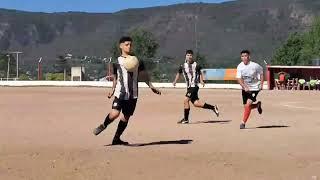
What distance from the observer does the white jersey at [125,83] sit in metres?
10.4

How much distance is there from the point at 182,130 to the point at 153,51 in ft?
280

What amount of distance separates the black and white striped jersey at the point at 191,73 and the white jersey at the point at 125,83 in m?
4.89

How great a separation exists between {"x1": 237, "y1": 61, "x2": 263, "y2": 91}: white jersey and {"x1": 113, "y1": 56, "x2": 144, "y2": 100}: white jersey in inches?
145

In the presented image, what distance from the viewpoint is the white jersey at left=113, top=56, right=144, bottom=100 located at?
10383mm

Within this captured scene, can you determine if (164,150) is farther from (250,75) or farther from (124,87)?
(250,75)

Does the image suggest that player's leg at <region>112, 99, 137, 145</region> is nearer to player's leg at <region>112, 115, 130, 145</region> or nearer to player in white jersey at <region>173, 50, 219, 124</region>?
player's leg at <region>112, 115, 130, 145</region>

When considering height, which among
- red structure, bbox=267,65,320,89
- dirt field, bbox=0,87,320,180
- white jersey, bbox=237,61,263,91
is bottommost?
dirt field, bbox=0,87,320,180

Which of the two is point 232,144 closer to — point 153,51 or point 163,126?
point 163,126

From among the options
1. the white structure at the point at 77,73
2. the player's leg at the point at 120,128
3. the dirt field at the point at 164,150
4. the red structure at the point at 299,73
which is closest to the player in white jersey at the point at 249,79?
the dirt field at the point at 164,150

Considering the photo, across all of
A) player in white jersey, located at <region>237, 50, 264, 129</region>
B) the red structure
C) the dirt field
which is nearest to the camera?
the dirt field

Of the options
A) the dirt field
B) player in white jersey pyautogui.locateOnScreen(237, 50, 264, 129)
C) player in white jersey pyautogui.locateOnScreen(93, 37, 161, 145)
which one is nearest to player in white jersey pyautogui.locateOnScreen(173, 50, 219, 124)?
the dirt field

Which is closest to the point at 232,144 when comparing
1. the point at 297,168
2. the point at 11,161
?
the point at 297,168

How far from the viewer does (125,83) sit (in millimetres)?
10391

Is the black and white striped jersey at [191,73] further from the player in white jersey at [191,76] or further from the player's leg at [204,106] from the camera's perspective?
the player's leg at [204,106]
